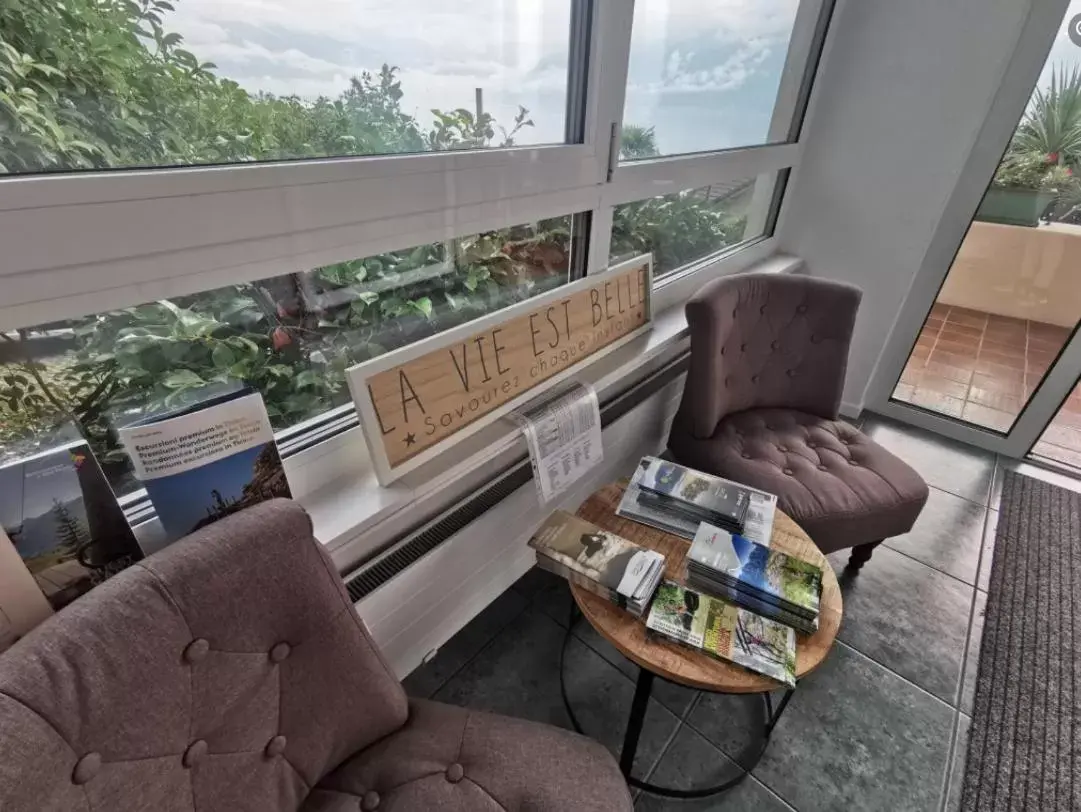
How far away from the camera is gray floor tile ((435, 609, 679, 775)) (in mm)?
1222

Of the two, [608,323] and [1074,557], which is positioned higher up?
[608,323]

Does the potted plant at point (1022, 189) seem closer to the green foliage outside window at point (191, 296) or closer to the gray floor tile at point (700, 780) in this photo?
the green foliage outside window at point (191, 296)

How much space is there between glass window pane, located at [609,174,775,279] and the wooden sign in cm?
14

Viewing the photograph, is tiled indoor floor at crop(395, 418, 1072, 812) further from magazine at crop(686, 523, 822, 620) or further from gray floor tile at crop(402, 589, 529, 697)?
magazine at crop(686, 523, 822, 620)

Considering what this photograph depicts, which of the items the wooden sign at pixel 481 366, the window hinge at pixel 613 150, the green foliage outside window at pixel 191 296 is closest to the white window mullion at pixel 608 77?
the window hinge at pixel 613 150

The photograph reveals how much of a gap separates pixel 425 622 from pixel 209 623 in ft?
1.94

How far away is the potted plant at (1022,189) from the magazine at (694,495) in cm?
168

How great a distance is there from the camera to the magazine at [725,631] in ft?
2.79

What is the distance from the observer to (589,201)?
1.24 meters

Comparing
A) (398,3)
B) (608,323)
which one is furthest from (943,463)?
(398,3)

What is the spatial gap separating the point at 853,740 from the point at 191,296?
162 cm

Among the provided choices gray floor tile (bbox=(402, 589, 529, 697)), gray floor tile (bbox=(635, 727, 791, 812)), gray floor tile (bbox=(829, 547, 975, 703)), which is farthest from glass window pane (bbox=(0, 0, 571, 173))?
gray floor tile (bbox=(829, 547, 975, 703))

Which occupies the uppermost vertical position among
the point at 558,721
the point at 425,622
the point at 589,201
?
the point at 589,201

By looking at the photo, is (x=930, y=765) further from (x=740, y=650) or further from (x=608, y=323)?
(x=608, y=323)
